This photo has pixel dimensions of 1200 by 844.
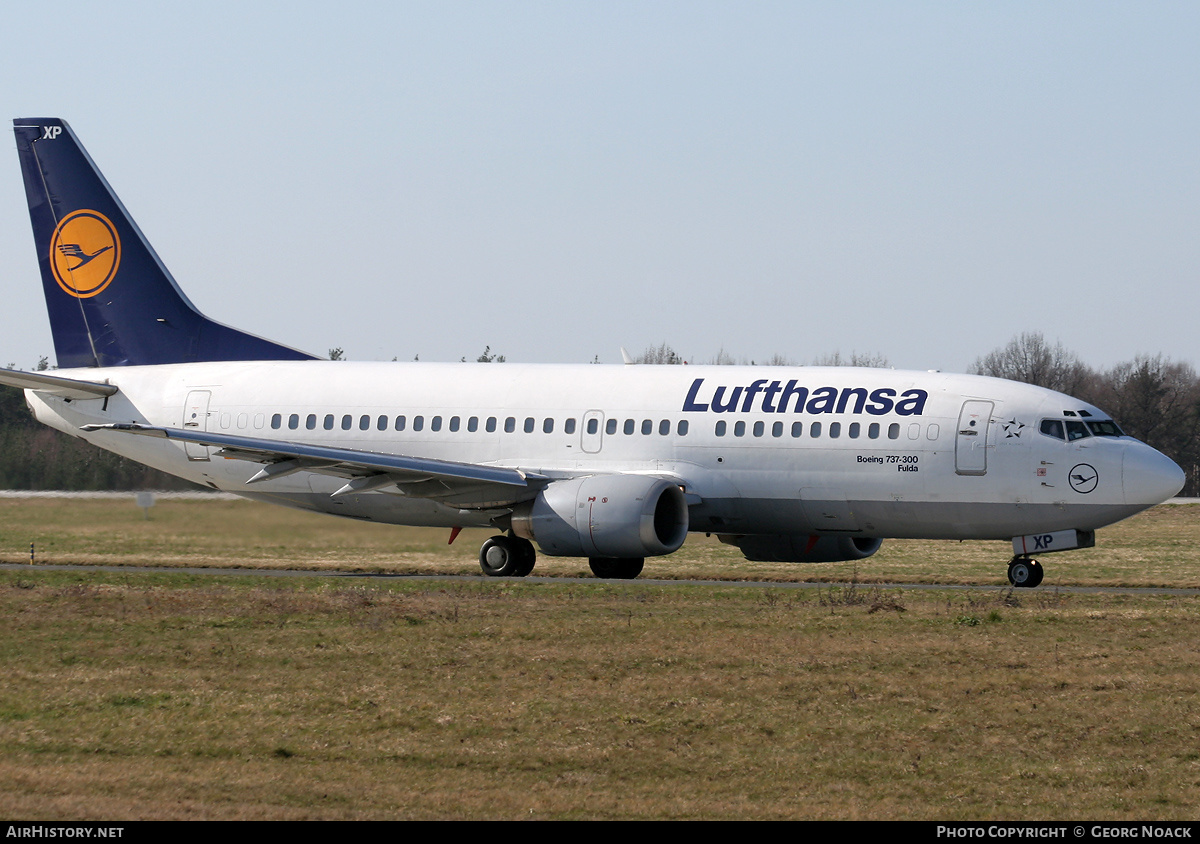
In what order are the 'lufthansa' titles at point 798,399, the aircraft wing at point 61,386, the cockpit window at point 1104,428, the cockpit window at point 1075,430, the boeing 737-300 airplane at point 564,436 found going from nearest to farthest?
the cockpit window at point 1075,430, the cockpit window at point 1104,428, the boeing 737-300 airplane at point 564,436, the 'lufthansa' titles at point 798,399, the aircraft wing at point 61,386

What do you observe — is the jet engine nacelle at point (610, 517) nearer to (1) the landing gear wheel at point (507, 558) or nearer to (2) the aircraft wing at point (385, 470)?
(2) the aircraft wing at point (385, 470)

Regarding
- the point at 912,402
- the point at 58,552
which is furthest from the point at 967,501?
the point at 58,552

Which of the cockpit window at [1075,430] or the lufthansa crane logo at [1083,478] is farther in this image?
the cockpit window at [1075,430]

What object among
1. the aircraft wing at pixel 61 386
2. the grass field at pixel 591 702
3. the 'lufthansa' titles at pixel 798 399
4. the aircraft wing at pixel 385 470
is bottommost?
the grass field at pixel 591 702

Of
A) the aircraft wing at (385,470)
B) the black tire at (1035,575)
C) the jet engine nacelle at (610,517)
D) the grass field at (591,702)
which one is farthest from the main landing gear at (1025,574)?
the aircraft wing at (385,470)

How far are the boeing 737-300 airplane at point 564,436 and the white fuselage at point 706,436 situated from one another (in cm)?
4

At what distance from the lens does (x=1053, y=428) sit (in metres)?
25.6

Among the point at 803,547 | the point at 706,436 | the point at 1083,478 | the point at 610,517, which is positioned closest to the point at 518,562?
the point at 610,517

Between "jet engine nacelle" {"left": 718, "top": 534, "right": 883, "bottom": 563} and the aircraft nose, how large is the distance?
17.4 ft

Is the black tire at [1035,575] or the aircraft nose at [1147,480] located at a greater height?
the aircraft nose at [1147,480]

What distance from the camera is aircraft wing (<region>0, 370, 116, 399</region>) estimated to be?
1207 inches

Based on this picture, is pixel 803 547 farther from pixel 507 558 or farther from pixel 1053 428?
pixel 507 558

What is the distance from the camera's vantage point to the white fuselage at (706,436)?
84.0 feet
